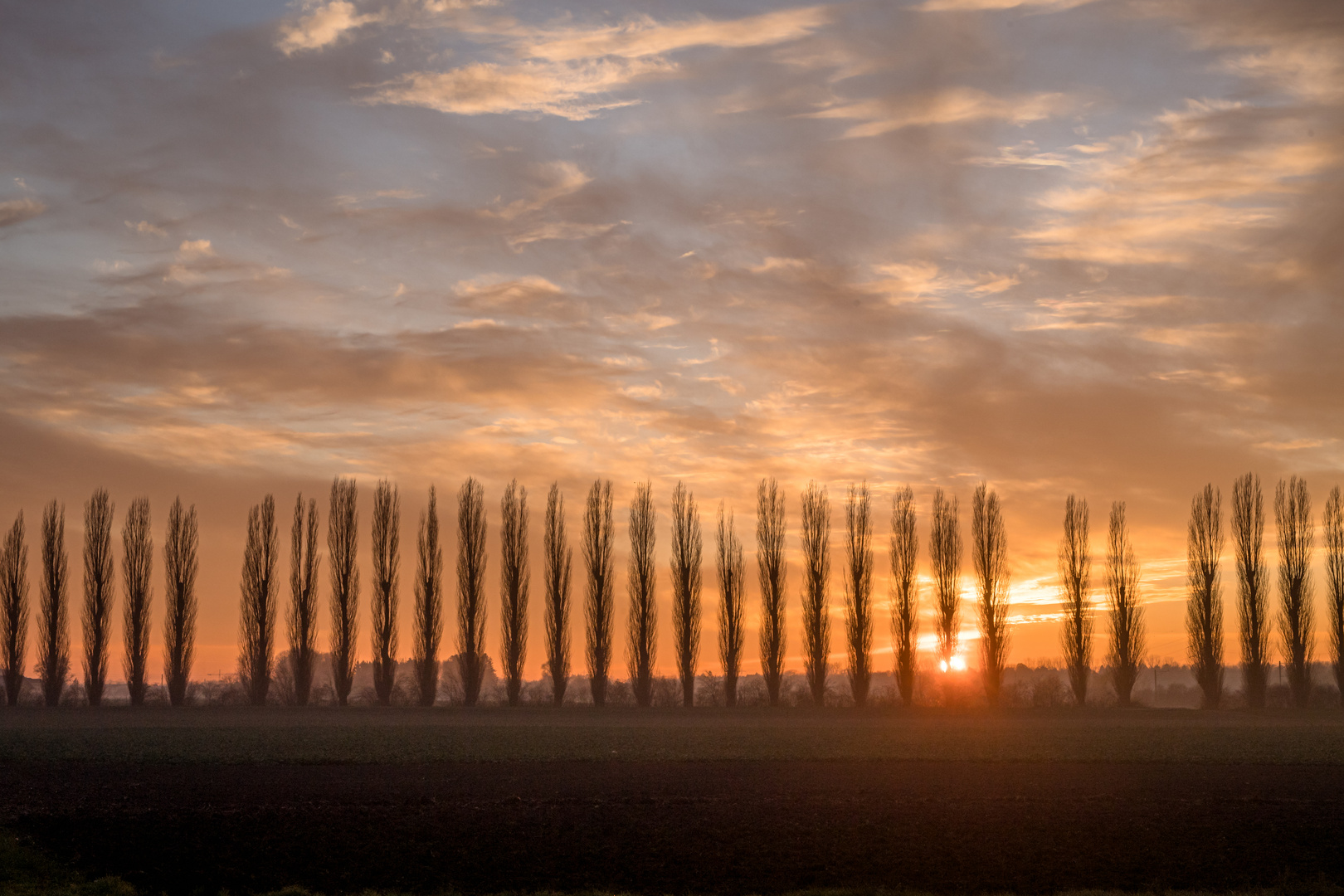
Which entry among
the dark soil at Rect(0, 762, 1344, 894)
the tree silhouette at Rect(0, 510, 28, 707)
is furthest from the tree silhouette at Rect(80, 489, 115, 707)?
the dark soil at Rect(0, 762, 1344, 894)

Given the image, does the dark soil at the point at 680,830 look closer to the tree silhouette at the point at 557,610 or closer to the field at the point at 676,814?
the field at the point at 676,814

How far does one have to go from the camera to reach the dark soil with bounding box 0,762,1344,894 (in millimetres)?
17875

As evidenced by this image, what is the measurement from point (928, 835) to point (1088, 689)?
54.5 m

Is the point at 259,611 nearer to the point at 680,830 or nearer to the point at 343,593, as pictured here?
the point at 343,593

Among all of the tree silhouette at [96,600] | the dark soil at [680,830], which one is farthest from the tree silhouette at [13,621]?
the dark soil at [680,830]

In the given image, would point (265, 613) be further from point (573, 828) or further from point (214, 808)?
point (573, 828)

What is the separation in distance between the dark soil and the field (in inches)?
2.7

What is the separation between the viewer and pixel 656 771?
2847 centimetres

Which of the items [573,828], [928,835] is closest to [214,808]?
[573,828]

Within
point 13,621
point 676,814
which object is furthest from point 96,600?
point 676,814

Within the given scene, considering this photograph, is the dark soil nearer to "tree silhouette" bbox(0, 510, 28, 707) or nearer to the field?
the field

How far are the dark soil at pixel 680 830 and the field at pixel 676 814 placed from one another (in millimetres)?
67

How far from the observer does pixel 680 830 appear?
20.6 m

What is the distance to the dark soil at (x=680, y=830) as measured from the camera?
1788 cm
